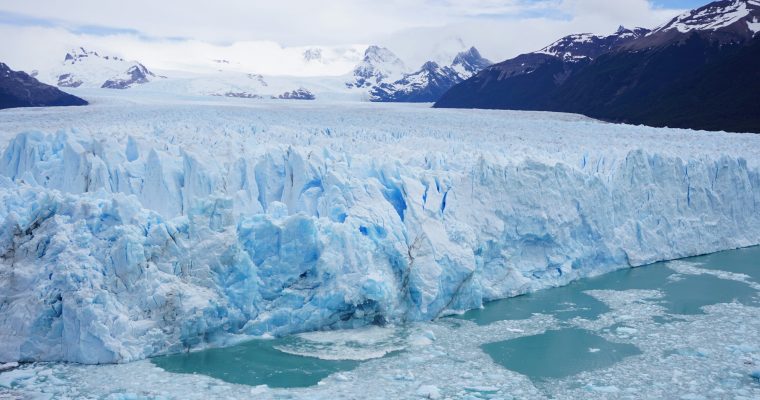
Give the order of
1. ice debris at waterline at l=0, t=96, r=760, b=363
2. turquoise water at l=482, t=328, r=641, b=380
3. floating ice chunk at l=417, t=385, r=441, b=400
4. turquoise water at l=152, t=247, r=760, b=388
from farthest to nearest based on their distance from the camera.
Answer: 1. ice debris at waterline at l=0, t=96, r=760, b=363
2. turquoise water at l=482, t=328, r=641, b=380
3. turquoise water at l=152, t=247, r=760, b=388
4. floating ice chunk at l=417, t=385, r=441, b=400

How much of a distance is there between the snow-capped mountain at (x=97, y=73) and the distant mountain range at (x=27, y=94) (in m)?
40.8

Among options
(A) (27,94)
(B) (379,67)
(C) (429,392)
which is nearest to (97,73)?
(B) (379,67)

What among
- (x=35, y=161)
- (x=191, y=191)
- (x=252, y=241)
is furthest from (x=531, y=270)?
(x=35, y=161)

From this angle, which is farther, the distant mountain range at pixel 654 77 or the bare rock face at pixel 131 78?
the bare rock face at pixel 131 78

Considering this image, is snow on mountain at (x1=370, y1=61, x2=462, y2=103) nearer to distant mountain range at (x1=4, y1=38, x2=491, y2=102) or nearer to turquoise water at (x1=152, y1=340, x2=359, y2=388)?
distant mountain range at (x1=4, y1=38, x2=491, y2=102)

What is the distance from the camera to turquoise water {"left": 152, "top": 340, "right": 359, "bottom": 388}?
252 inches

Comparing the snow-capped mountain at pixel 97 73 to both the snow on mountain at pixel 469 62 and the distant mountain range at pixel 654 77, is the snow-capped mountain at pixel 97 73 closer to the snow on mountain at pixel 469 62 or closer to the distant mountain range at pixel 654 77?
the snow on mountain at pixel 469 62

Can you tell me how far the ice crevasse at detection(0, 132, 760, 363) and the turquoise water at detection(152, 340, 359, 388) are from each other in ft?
0.73

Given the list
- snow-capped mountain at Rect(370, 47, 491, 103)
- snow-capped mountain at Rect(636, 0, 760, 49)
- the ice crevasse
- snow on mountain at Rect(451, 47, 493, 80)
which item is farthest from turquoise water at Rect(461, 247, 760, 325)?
snow on mountain at Rect(451, 47, 493, 80)

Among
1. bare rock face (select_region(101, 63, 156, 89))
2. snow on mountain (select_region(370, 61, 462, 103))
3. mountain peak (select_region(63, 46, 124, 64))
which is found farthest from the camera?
mountain peak (select_region(63, 46, 124, 64))

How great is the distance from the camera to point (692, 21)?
131 feet

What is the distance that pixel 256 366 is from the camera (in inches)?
264

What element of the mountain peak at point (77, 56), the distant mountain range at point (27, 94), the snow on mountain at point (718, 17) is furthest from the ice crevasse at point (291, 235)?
the mountain peak at point (77, 56)

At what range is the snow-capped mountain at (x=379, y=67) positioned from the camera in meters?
78.3
